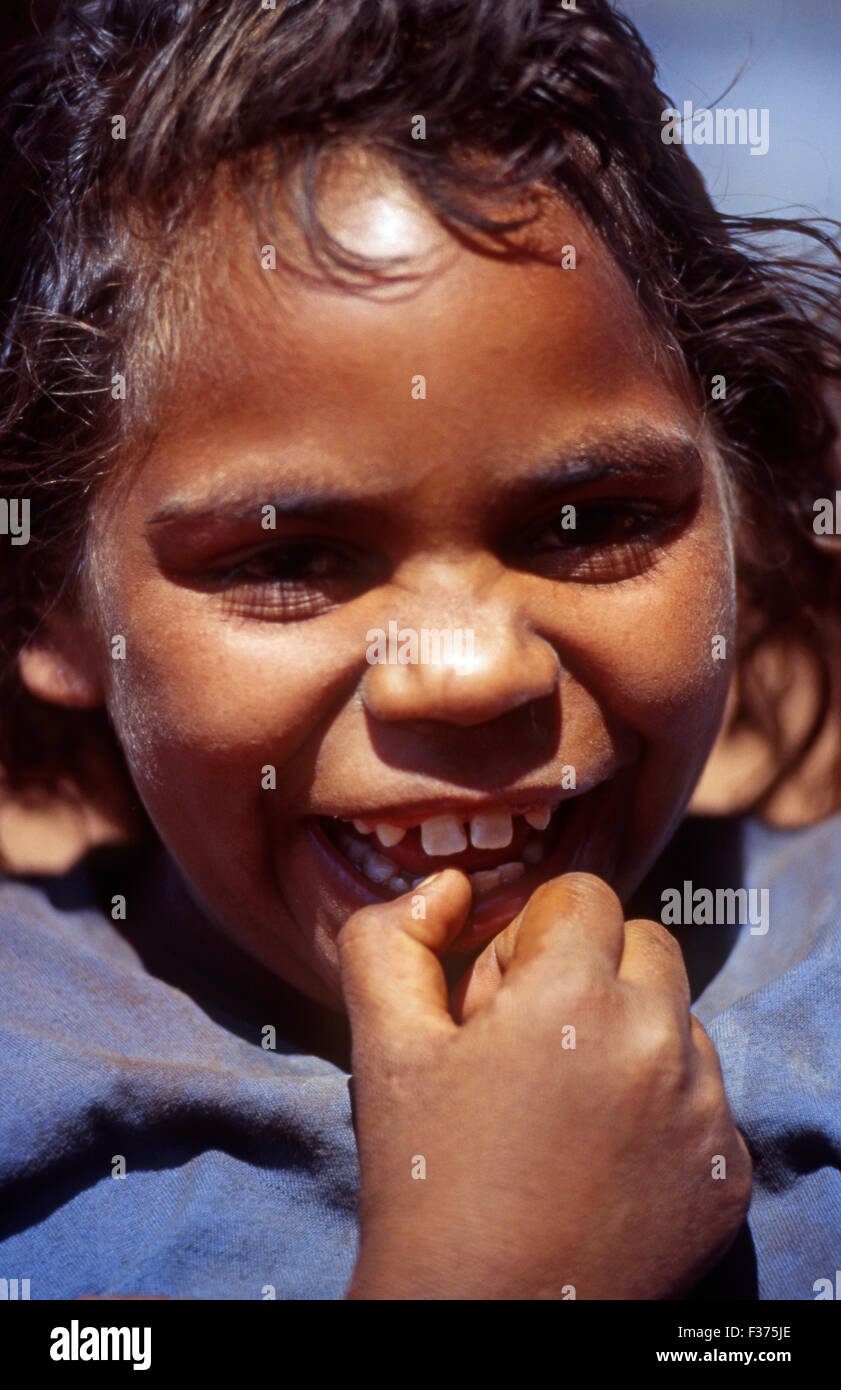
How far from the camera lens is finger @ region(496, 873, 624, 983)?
1.12m

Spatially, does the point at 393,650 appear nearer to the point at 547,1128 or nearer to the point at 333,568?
the point at 333,568

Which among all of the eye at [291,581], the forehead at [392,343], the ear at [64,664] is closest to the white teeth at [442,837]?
the eye at [291,581]

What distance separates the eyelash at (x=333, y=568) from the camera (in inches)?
50.0

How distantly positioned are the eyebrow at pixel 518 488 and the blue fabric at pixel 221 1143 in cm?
54

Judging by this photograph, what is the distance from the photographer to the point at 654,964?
1.17m

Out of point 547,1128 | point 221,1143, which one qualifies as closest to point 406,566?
point 547,1128

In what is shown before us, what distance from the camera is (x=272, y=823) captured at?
134 centimetres

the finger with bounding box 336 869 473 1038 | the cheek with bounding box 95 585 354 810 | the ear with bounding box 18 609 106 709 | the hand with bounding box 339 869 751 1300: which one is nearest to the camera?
the hand with bounding box 339 869 751 1300

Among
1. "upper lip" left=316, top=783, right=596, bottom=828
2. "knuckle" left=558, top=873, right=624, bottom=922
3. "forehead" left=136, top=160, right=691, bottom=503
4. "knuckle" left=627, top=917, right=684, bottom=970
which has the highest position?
"forehead" left=136, top=160, right=691, bottom=503

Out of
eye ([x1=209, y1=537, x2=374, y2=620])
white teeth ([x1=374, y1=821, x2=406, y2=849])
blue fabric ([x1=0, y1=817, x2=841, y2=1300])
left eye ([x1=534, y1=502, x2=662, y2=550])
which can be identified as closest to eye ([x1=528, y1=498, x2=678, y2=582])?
left eye ([x1=534, y1=502, x2=662, y2=550])

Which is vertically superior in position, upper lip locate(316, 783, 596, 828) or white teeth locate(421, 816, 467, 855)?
upper lip locate(316, 783, 596, 828)

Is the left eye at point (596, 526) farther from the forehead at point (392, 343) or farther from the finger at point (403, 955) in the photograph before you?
the finger at point (403, 955)

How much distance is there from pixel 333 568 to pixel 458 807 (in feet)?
0.84

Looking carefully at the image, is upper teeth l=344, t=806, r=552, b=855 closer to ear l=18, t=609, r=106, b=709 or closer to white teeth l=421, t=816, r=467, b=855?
white teeth l=421, t=816, r=467, b=855
